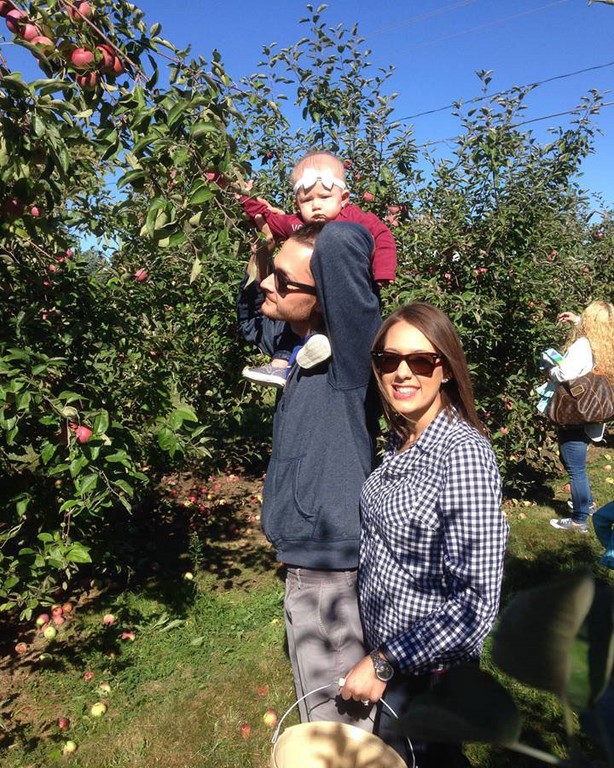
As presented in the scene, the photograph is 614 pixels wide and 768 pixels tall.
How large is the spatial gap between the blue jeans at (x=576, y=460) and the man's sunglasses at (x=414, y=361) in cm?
353

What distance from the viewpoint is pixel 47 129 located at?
1.62m

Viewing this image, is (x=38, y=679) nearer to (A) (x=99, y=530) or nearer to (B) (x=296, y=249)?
(A) (x=99, y=530)

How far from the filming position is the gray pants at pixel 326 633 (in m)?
1.73

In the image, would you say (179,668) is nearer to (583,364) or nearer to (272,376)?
(272,376)

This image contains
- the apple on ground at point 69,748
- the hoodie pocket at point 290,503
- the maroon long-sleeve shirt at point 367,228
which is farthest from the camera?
the apple on ground at point 69,748

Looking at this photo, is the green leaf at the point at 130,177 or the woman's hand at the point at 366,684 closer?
the woman's hand at the point at 366,684

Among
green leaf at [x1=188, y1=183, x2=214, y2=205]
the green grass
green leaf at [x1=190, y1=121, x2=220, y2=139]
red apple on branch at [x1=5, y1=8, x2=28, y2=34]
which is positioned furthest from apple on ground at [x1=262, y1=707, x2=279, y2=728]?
red apple on branch at [x1=5, y1=8, x2=28, y2=34]

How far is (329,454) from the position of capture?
1.70 m

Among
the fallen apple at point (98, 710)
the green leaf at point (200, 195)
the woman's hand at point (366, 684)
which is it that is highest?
the green leaf at point (200, 195)

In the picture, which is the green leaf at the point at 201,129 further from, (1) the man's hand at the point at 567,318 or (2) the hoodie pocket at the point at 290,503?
(1) the man's hand at the point at 567,318

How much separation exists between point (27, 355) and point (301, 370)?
112 cm

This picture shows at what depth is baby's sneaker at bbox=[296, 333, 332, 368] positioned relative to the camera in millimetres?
1636

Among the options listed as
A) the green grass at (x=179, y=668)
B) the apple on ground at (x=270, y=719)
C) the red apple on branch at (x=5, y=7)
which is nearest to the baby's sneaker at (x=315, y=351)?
the green grass at (x=179, y=668)

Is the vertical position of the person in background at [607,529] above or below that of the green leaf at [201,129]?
below
